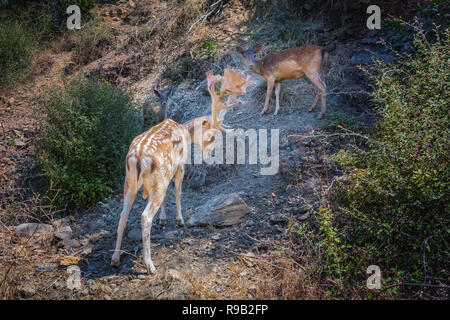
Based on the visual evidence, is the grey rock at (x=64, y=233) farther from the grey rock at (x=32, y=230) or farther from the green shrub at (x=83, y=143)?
the green shrub at (x=83, y=143)

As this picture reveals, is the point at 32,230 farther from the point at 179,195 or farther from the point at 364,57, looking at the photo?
the point at 364,57

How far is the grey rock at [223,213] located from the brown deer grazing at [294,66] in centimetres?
254

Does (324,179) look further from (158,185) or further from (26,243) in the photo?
(26,243)

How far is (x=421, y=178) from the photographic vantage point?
Answer: 3.54 m

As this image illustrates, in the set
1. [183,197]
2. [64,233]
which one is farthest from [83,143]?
[183,197]

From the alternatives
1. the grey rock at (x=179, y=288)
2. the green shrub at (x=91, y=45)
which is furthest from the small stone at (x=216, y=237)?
the green shrub at (x=91, y=45)

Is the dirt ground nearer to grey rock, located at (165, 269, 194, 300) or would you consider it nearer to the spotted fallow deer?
grey rock, located at (165, 269, 194, 300)

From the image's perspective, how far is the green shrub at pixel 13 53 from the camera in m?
8.89

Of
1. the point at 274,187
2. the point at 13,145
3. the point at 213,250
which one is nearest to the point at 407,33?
the point at 274,187

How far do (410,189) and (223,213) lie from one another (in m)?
2.43

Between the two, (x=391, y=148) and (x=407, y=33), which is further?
(x=407, y=33)

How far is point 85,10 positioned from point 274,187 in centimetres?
893

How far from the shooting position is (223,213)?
489cm

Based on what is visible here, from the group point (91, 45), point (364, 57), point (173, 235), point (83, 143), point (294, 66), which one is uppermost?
point (91, 45)
